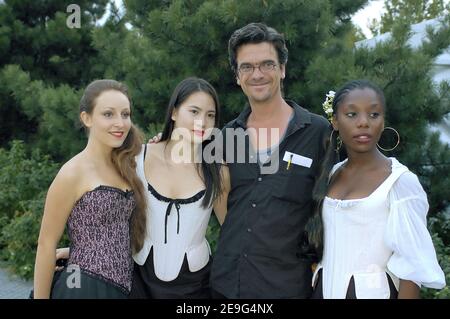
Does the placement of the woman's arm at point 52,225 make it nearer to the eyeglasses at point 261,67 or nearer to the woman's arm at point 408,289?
the eyeglasses at point 261,67

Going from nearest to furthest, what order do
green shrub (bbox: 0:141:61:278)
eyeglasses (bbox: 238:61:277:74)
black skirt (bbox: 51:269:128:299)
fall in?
black skirt (bbox: 51:269:128:299), eyeglasses (bbox: 238:61:277:74), green shrub (bbox: 0:141:61:278)

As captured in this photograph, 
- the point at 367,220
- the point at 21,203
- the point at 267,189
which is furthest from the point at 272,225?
the point at 21,203

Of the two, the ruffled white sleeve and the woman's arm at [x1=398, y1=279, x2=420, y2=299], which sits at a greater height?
the ruffled white sleeve

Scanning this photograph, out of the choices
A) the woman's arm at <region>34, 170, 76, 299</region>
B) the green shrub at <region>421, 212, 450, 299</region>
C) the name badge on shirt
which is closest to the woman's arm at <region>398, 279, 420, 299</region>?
the name badge on shirt

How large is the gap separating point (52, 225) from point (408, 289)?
145cm

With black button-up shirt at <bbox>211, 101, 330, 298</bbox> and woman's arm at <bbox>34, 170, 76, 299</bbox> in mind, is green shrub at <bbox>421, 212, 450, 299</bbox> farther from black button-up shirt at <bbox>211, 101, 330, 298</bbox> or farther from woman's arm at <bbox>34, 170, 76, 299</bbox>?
woman's arm at <bbox>34, 170, 76, 299</bbox>

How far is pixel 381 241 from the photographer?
2023mm

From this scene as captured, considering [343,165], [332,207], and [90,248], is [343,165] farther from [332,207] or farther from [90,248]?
[90,248]

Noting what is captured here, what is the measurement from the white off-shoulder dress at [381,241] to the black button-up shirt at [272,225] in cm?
23

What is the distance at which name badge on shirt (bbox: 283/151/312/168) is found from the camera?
7.98 ft

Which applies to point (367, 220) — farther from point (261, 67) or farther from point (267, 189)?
point (261, 67)

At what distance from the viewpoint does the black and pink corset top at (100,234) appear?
2.28 m

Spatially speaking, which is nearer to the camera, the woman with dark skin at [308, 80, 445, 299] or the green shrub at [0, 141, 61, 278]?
the woman with dark skin at [308, 80, 445, 299]

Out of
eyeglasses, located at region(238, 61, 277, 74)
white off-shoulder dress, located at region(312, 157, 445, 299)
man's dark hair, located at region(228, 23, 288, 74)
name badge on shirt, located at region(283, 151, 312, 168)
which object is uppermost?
man's dark hair, located at region(228, 23, 288, 74)
